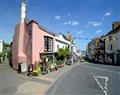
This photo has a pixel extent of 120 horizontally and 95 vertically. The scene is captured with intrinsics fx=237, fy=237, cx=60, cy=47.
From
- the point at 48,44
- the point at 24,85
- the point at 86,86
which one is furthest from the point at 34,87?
the point at 48,44

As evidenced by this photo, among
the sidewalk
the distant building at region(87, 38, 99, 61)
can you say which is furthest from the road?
the distant building at region(87, 38, 99, 61)

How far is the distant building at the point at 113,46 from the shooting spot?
6283cm

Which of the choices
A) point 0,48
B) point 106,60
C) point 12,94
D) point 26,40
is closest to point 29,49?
point 26,40

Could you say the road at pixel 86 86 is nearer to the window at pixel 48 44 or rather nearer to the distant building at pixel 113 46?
the window at pixel 48 44

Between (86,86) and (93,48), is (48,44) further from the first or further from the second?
(93,48)

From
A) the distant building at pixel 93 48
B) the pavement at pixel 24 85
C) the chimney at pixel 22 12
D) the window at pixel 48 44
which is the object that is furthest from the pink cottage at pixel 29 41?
the distant building at pixel 93 48

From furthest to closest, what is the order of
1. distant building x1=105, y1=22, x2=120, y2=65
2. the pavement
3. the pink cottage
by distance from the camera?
1. distant building x1=105, y1=22, x2=120, y2=65
2. the pink cottage
3. the pavement

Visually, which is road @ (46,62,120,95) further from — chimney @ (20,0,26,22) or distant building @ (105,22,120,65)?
distant building @ (105,22,120,65)

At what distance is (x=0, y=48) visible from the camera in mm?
95188

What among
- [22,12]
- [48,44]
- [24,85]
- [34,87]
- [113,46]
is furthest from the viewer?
[113,46]

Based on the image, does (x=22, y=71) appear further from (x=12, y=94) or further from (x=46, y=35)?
(x=12, y=94)

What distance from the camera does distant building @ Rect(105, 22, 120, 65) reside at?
62.8 meters

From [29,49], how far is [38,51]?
6.32 feet

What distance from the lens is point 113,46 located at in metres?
67.1
